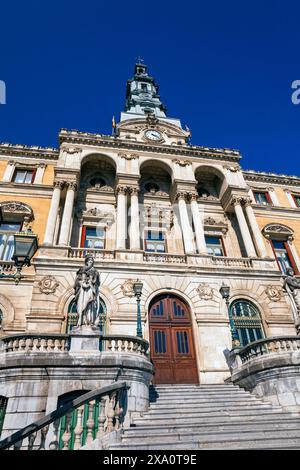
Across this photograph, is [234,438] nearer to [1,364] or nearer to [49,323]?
[1,364]

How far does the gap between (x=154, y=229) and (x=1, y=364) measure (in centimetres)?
1336

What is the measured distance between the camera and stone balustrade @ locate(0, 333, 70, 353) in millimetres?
9617

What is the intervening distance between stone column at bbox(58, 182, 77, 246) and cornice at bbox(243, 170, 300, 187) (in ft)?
51.6

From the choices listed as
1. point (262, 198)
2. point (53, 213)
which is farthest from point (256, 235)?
point (53, 213)

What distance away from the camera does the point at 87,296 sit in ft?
36.8

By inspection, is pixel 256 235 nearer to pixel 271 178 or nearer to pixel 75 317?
pixel 271 178

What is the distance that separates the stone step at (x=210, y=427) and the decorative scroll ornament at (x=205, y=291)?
8.21 meters

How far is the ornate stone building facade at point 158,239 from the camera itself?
15.0 meters

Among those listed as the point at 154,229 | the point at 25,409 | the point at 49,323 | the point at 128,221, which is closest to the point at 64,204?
the point at 128,221

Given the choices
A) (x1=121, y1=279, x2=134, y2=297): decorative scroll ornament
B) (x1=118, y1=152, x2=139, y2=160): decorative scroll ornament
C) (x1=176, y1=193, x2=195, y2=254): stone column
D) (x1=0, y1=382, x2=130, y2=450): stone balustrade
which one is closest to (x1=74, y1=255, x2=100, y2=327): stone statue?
(x1=0, y1=382, x2=130, y2=450): stone balustrade

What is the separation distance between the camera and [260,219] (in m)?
22.8

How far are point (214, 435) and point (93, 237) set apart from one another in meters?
14.0

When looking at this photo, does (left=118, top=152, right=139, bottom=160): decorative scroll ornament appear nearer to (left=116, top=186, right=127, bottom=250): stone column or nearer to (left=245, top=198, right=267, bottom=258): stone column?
(left=116, top=186, right=127, bottom=250): stone column

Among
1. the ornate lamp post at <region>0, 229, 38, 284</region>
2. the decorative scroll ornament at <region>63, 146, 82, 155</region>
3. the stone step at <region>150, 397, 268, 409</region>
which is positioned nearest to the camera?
the ornate lamp post at <region>0, 229, 38, 284</region>
